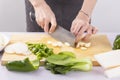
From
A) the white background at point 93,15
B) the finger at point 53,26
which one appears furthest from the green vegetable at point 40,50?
the white background at point 93,15

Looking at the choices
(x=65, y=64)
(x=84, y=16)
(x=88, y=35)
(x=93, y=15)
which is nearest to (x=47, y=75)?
(x=65, y=64)

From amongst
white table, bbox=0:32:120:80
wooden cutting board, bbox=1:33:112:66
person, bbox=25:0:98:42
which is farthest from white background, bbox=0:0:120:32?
white table, bbox=0:32:120:80

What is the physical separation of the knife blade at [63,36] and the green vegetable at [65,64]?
0.56 feet

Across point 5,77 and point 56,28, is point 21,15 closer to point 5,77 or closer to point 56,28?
point 56,28

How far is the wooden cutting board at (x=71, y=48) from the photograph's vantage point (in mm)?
1116

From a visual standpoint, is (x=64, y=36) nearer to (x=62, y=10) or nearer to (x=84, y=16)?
(x=84, y=16)

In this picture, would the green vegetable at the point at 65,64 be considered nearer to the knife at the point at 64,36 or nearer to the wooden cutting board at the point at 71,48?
the wooden cutting board at the point at 71,48

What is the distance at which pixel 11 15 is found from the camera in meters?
2.19

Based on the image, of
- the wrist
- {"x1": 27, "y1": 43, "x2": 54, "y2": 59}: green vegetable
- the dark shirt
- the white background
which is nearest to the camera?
{"x1": 27, "y1": 43, "x2": 54, "y2": 59}: green vegetable

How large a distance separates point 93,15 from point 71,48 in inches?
41.0

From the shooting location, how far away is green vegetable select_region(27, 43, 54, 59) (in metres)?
1.11

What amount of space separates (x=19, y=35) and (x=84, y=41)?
30cm

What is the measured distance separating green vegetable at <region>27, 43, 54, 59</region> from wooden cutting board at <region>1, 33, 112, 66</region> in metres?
0.03

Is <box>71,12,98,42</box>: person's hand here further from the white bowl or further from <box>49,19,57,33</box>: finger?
→ the white bowl
